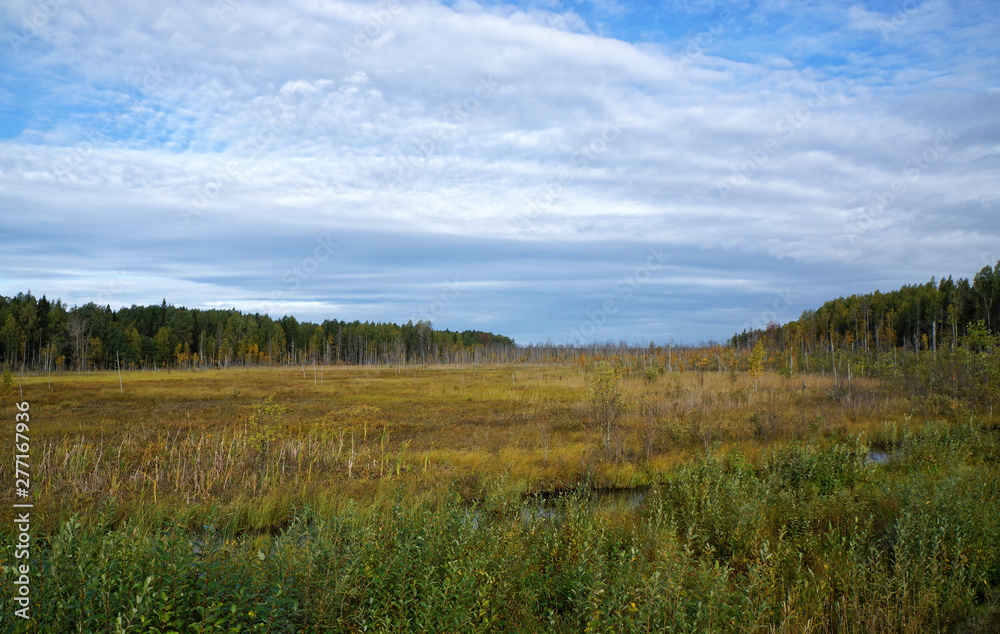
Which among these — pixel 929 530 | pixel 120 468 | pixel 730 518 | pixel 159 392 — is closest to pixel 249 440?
pixel 120 468

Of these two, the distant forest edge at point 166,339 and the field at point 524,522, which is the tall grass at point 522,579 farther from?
the distant forest edge at point 166,339

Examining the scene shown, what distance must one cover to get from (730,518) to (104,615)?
7630 millimetres

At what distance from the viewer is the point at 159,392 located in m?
34.5

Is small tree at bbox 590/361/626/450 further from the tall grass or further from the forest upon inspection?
the tall grass

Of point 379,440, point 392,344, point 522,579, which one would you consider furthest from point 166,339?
point 522,579

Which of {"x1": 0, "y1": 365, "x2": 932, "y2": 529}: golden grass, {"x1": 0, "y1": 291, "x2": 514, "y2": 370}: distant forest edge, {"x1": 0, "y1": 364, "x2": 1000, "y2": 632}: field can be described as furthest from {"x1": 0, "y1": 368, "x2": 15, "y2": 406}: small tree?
{"x1": 0, "y1": 291, "x2": 514, "y2": 370}: distant forest edge

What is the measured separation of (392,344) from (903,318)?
295 feet

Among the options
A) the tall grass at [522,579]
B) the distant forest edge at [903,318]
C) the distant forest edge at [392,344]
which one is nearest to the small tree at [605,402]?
the tall grass at [522,579]

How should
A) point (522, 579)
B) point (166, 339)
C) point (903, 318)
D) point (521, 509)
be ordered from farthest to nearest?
point (166, 339), point (903, 318), point (521, 509), point (522, 579)

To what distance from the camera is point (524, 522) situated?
7.33 metres

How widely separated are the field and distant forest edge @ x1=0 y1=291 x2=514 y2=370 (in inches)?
2037

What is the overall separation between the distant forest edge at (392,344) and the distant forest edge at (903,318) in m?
0.19

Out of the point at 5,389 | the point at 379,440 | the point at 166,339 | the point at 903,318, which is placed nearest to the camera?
the point at 379,440

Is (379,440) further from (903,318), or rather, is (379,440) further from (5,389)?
(903,318)
